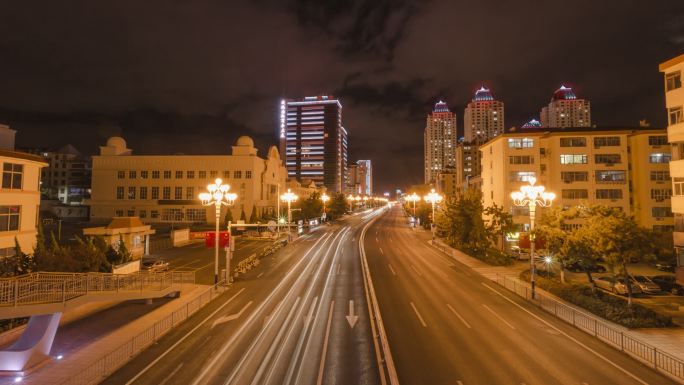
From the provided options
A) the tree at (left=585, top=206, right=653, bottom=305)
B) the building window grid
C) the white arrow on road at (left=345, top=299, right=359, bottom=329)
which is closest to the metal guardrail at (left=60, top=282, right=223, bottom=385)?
the white arrow on road at (left=345, top=299, right=359, bottom=329)

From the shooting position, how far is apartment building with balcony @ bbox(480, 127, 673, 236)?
45.7 metres

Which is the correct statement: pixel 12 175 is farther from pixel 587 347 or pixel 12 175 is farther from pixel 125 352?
pixel 587 347

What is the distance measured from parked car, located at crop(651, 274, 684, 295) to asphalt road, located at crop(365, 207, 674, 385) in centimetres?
1291

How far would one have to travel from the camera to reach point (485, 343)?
16516 mm

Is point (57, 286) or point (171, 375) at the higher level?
point (57, 286)

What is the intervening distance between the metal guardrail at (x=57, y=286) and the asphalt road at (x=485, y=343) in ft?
48.4

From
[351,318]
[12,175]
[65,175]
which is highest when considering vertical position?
[65,175]

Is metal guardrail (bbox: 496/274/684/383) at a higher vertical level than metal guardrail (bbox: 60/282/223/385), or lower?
higher

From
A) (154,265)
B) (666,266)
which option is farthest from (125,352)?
(666,266)

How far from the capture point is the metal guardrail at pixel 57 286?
14.4 meters

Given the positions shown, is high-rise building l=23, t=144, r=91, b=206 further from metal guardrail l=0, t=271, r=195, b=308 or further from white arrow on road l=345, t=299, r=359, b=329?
white arrow on road l=345, t=299, r=359, b=329

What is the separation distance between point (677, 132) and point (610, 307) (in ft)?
54.5

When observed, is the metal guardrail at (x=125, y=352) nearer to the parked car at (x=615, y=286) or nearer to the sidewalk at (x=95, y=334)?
the sidewalk at (x=95, y=334)

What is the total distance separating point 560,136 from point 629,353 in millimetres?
41837
